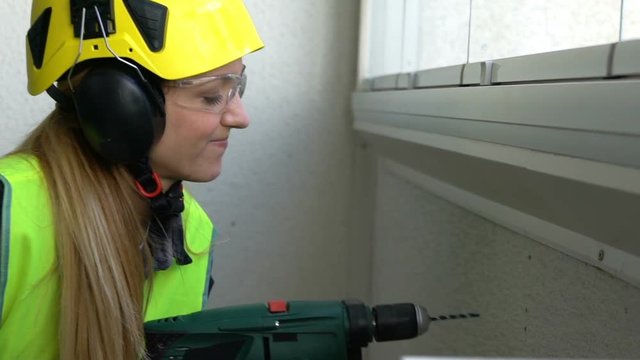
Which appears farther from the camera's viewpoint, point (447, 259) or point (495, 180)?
point (447, 259)

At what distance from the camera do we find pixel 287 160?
172cm

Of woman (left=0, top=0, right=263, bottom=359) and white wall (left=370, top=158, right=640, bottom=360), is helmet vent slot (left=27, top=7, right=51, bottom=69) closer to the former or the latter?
woman (left=0, top=0, right=263, bottom=359)

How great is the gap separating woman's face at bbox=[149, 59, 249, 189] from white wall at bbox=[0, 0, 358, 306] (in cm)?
74

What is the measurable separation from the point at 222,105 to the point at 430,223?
1.40 ft

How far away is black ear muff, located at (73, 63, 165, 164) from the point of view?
0.78 m

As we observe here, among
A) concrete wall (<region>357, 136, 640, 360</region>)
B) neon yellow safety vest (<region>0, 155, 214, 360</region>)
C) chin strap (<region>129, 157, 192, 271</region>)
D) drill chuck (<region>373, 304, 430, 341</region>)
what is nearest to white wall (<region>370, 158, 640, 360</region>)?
concrete wall (<region>357, 136, 640, 360</region>)

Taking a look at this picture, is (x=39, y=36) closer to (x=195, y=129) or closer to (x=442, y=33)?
(x=195, y=129)

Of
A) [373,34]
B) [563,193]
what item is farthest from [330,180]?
[563,193]

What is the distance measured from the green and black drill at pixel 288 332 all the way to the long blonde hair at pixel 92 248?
6cm

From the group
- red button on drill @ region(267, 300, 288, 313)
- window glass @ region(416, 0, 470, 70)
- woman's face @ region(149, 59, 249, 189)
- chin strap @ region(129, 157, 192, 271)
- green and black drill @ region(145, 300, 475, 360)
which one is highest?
window glass @ region(416, 0, 470, 70)

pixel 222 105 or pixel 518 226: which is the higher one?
pixel 222 105

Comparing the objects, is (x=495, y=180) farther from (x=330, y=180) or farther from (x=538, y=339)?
(x=330, y=180)

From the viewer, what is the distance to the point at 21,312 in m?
0.85

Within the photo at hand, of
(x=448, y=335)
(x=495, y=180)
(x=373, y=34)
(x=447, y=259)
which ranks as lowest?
(x=448, y=335)
